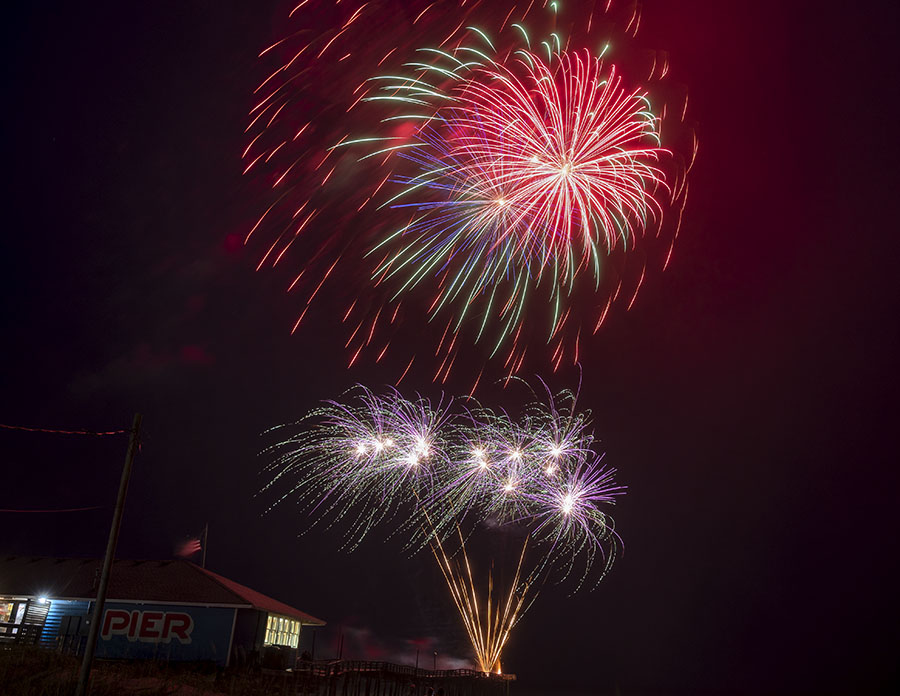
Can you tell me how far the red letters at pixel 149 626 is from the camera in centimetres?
3023

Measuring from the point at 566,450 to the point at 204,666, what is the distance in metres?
17.1

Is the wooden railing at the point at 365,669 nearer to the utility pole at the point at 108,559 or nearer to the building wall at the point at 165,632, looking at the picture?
the building wall at the point at 165,632

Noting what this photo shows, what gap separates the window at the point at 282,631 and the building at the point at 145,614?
136mm

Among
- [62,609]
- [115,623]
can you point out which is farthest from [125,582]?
[62,609]

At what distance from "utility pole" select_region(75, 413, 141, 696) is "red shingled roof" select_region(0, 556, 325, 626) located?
14138mm


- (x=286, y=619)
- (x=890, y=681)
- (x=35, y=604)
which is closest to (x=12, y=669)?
(x=35, y=604)

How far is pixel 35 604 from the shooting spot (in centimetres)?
3183

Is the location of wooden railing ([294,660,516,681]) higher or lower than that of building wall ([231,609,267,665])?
lower

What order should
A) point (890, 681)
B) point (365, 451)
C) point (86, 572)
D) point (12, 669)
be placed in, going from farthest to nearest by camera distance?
1. point (890, 681)
2. point (86, 572)
3. point (365, 451)
4. point (12, 669)

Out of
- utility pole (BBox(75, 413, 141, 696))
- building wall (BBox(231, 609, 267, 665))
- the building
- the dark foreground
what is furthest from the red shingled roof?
utility pole (BBox(75, 413, 141, 696))

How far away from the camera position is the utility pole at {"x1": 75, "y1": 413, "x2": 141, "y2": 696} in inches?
627

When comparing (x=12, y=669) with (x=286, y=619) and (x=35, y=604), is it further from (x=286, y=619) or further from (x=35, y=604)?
(x=286, y=619)

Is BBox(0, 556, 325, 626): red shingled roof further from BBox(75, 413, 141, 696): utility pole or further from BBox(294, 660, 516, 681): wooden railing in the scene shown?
BBox(75, 413, 141, 696): utility pole

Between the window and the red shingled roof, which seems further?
the window
